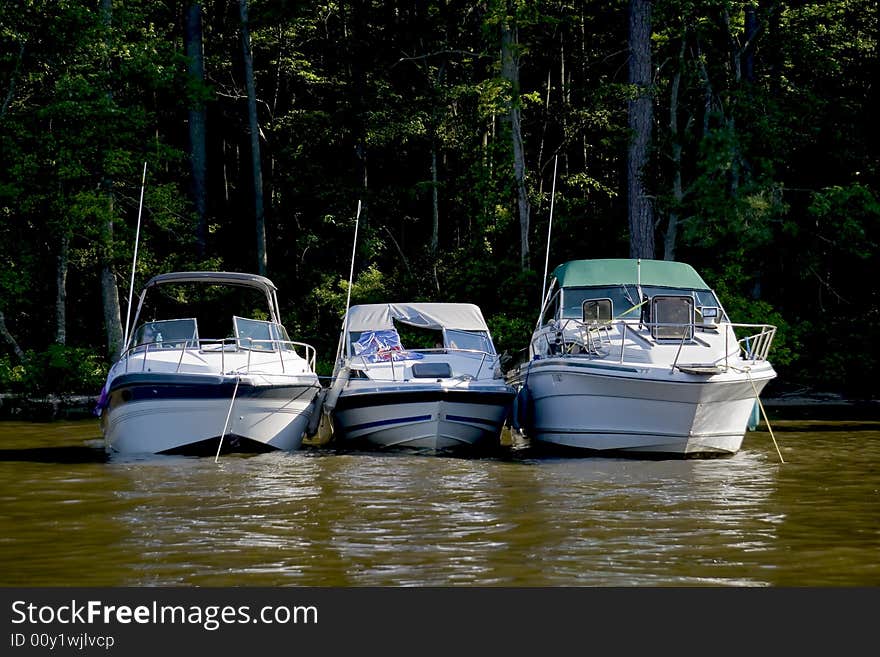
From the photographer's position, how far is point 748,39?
29.3 m

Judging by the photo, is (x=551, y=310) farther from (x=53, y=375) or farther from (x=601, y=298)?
(x=53, y=375)

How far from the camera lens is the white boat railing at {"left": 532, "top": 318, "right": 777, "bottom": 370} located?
16.0m

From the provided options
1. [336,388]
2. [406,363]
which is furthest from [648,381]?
[336,388]

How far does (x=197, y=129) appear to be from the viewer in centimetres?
3316

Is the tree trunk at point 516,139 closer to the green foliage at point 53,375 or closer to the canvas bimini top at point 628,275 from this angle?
the canvas bimini top at point 628,275

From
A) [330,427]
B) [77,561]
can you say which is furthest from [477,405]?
[77,561]

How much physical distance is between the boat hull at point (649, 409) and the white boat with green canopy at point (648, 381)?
1 centimetres

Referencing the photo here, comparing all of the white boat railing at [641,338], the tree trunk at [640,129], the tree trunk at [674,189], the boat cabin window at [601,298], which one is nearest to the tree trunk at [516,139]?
the tree trunk at [640,129]

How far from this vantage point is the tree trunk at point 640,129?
2734 cm

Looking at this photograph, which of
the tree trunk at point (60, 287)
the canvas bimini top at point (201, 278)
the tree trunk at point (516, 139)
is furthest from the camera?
the tree trunk at point (516, 139)

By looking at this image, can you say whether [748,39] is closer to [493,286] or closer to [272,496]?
[493,286]

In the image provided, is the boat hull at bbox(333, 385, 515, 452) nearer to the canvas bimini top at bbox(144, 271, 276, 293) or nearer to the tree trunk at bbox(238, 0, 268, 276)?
the canvas bimini top at bbox(144, 271, 276, 293)

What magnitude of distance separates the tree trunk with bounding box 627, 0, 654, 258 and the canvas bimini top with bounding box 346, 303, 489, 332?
334 inches

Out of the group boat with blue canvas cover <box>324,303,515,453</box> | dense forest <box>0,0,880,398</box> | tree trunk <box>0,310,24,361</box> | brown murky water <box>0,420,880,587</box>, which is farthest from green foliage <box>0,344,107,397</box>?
boat with blue canvas cover <box>324,303,515,453</box>
